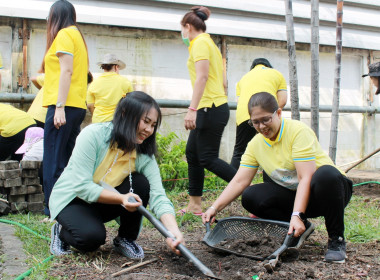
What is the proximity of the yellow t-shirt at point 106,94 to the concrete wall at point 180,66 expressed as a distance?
124 centimetres

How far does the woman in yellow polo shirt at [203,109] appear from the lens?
13.2 feet

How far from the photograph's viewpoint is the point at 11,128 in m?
4.79

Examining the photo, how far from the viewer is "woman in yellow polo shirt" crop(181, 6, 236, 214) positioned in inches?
158

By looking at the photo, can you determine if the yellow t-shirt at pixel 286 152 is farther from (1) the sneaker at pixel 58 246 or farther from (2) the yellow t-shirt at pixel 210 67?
(1) the sneaker at pixel 58 246

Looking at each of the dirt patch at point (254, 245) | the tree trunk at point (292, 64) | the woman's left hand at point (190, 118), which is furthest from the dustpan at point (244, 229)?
the tree trunk at point (292, 64)

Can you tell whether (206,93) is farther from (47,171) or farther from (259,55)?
(259,55)

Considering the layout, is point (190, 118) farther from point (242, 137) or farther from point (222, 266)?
point (222, 266)

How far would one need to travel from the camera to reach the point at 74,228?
2.69 m

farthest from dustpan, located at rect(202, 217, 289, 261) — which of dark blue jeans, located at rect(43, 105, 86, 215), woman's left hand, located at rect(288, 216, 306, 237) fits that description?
dark blue jeans, located at rect(43, 105, 86, 215)

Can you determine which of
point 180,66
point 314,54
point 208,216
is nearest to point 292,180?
point 208,216

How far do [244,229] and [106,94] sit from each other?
2473mm

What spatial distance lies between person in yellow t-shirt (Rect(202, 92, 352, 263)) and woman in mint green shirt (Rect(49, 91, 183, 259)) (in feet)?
1.45

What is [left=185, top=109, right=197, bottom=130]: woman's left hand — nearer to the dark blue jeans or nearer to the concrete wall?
the dark blue jeans

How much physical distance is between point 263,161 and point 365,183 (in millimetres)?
3325
